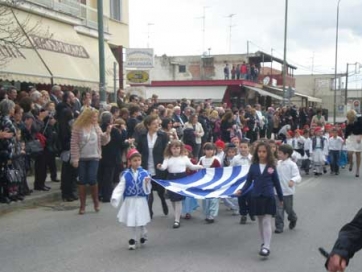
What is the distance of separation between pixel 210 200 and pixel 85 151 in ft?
8.39

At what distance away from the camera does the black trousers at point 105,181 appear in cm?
1111

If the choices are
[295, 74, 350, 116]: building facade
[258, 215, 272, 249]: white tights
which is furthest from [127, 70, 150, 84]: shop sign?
[295, 74, 350, 116]: building facade

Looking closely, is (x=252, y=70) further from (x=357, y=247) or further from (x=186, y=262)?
(x=357, y=247)

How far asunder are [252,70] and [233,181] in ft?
120

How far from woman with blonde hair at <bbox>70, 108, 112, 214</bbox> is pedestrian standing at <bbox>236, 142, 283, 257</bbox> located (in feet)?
11.3

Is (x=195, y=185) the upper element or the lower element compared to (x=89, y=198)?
upper

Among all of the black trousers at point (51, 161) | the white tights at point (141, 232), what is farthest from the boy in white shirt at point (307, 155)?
the white tights at point (141, 232)

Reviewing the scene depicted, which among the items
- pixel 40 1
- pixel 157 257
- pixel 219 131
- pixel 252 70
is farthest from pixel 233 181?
pixel 252 70

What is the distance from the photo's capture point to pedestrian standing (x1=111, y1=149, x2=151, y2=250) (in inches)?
290

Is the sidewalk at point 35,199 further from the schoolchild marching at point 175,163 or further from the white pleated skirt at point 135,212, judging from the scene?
the white pleated skirt at point 135,212

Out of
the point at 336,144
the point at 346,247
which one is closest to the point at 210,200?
the point at 346,247

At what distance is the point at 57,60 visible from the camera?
1938 cm

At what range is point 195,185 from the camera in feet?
29.0

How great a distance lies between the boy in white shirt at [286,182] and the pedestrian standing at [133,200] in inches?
90.6
